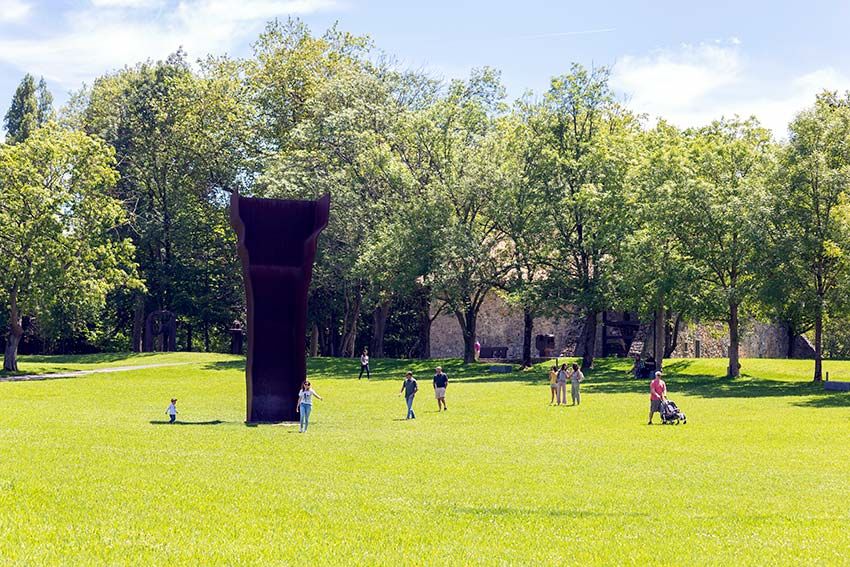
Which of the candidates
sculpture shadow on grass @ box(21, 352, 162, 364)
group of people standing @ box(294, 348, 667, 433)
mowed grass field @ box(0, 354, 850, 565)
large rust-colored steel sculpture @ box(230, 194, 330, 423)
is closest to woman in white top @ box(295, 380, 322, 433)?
group of people standing @ box(294, 348, 667, 433)

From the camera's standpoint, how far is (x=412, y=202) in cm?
5775

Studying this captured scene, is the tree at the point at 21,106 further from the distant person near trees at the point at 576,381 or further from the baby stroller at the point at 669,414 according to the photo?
the baby stroller at the point at 669,414

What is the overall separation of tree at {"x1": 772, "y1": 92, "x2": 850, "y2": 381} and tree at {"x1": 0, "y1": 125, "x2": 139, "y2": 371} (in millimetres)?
32778

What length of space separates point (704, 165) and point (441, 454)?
108 feet

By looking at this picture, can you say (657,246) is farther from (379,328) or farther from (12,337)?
(12,337)

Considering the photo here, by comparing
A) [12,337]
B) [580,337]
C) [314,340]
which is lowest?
[314,340]

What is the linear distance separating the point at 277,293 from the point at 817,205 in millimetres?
25181

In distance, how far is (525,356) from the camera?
60.2 meters

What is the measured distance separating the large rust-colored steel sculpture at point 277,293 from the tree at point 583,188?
25688mm

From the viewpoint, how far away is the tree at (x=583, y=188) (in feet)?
180

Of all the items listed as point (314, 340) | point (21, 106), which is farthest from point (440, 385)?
point (21, 106)

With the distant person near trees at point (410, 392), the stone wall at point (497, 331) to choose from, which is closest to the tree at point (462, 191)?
the stone wall at point (497, 331)

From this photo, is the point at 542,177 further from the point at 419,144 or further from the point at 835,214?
the point at 835,214

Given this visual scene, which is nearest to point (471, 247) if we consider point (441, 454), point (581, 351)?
point (581, 351)
